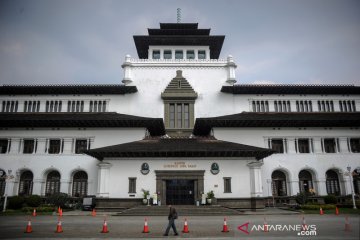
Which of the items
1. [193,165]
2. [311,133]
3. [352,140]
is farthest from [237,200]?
[352,140]

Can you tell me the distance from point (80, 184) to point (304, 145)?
29.9 m

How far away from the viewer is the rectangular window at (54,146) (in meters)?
37.5

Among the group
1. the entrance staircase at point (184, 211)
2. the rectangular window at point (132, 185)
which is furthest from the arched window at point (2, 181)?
the entrance staircase at point (184, 211)

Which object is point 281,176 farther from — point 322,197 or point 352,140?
point 352,140

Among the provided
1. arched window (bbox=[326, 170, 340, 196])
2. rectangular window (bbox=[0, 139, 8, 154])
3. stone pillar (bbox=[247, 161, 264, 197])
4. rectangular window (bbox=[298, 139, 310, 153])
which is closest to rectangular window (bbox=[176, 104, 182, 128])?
stone pillar (bbox=[247, 161, 264, 197])

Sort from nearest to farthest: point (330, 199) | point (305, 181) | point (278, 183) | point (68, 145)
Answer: point (330, 199) < point (278, 183) < point (305, 181) < point (68, 145)

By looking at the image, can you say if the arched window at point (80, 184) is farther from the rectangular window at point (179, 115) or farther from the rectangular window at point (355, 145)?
the rectangular window at point (355, 145)

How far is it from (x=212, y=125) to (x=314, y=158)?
13.9 meters

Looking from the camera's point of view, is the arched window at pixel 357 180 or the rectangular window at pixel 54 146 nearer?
the arched window at pixel 357 180

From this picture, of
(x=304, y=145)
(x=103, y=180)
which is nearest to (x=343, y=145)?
(x=304, y=145)

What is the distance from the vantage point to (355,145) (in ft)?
127

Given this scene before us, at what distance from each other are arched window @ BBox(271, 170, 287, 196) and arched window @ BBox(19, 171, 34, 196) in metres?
31.1

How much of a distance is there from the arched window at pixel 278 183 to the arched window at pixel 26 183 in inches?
1225

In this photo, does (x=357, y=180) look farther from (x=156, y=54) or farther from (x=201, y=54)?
(x=156, y=54)
